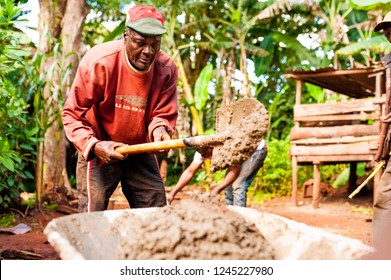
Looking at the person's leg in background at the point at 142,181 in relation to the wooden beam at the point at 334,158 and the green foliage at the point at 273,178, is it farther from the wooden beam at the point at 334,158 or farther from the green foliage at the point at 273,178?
the green foliage at the point at 273,178

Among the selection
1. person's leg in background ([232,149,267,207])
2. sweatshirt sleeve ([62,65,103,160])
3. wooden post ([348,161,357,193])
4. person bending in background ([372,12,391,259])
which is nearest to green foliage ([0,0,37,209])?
sweatshirt sleeve ([62,65,103,160])

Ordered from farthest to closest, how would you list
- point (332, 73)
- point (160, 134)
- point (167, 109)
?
point (332, 73) < point (167, 109) < point (160, 134)

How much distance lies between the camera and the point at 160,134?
10.4 feet

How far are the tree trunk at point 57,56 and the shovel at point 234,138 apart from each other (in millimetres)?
4201

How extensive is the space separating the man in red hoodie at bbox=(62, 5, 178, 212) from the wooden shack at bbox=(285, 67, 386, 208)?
16.5ft

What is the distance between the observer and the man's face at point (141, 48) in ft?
9.95

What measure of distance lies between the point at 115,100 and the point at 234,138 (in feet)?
3.05

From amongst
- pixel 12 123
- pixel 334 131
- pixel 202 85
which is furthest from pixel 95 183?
pixel 202 85

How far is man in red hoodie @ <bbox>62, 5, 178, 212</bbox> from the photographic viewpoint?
307 centimetres

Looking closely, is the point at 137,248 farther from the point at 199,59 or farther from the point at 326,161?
the point at 199,59

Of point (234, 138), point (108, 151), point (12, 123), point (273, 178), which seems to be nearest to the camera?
point (234, 138)

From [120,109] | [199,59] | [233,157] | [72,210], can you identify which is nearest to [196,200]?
[233,157]

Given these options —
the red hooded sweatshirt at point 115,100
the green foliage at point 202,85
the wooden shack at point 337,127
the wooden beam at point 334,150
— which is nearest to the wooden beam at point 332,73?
the wooden shack at point 337,127

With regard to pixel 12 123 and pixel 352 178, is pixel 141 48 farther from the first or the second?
pixel 352 178
